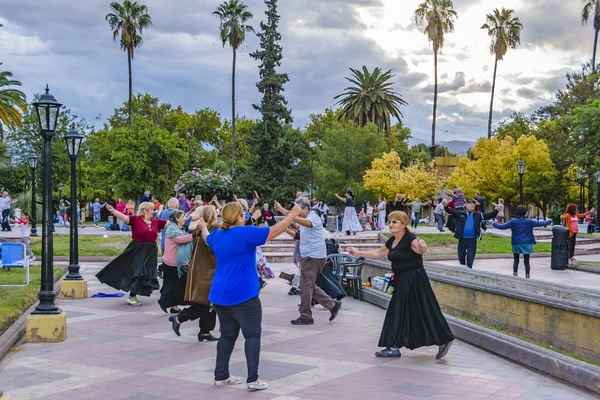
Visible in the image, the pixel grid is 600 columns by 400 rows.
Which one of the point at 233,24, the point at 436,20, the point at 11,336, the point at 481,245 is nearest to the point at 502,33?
the point at 436,20

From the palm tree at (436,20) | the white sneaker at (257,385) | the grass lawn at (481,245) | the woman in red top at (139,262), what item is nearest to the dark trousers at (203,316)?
the white sneaker at (257,385)

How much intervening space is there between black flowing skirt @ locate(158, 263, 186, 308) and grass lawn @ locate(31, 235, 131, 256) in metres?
12.1

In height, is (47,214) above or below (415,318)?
above

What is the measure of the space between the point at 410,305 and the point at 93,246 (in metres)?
18.1

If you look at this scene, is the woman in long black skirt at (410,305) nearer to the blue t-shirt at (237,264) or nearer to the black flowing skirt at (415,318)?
the black flowing skirt at (415,318)

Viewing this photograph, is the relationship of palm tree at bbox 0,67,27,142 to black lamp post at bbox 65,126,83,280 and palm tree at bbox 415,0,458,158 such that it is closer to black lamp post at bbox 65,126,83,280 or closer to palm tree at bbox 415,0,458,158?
black lamp post at bbox 65,126,83,280

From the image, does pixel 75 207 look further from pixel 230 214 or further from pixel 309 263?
pixel 230 214

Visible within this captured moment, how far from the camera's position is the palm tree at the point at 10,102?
34406mm

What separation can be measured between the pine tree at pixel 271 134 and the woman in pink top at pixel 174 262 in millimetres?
39291

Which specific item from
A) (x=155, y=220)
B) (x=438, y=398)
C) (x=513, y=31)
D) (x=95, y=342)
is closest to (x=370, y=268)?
(x=155, y=220)

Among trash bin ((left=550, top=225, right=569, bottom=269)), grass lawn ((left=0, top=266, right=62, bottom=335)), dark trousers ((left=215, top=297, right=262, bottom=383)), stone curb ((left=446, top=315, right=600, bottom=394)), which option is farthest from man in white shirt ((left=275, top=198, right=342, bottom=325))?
trash bin ((left=550, top=225, right=569, bottom=269))

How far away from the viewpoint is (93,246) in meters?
23.7

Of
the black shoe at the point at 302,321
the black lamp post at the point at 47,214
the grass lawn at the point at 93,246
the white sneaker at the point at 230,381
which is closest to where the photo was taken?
the white sneaker at the point at 230,381

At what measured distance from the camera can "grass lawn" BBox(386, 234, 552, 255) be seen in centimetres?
2444
